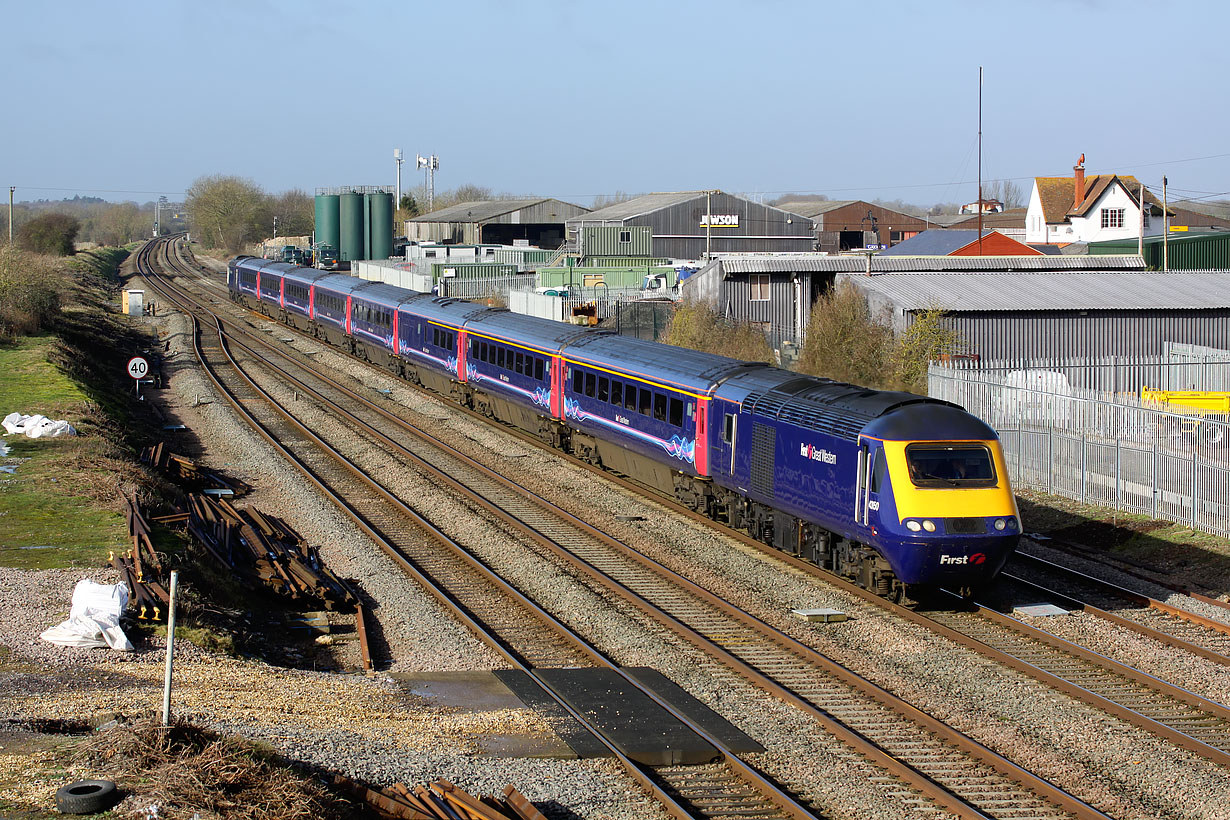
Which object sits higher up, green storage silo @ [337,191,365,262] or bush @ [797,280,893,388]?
green storage silo @ [337,191,365,262]

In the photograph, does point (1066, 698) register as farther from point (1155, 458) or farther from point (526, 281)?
point (526, 281)

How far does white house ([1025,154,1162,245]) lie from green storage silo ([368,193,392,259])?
52852 mm

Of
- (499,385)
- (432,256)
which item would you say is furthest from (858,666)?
(432,256)

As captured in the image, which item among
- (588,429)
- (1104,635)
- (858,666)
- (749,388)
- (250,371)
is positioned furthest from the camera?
(250,371)

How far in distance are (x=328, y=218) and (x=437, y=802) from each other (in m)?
95.1

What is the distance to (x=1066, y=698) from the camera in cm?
1293

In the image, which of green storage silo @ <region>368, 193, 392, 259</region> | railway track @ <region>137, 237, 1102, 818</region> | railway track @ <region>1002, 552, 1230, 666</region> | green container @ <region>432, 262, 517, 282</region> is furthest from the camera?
green storage silo @ <region>368, 193, 392, 259</region>

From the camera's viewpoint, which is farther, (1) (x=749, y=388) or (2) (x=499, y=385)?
(2) (x=499, y=385)

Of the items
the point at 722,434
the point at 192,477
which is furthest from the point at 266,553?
the point at 722,434

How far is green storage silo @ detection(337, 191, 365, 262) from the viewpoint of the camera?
98812mm

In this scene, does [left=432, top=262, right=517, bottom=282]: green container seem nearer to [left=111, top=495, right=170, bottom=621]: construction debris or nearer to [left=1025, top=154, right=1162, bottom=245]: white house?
[left=1025, top=154, right=1162, bottom=245]: white house

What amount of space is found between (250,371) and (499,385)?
16313 mm

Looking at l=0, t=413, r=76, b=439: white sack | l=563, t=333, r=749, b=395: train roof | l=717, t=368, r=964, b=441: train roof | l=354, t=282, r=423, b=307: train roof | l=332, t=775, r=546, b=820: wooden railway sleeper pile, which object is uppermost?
l=354, t=282, r=423, b=307: train roof

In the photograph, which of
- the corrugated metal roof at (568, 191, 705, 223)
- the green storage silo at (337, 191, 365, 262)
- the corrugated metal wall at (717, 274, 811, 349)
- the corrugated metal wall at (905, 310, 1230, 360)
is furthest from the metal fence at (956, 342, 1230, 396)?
the green storage silo at (337, 191, 365, 262)
